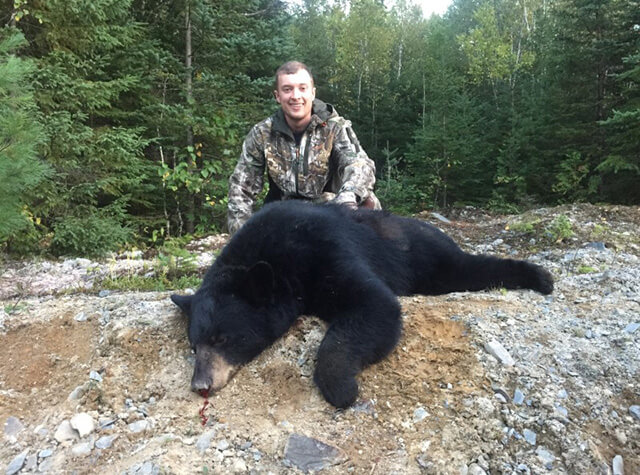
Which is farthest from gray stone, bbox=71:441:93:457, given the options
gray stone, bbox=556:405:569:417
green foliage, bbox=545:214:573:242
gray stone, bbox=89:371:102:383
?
green foliage, bbox=545:214:573:242

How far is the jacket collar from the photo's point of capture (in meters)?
4.43

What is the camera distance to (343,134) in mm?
4492

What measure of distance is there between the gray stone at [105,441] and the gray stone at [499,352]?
1.82 meters

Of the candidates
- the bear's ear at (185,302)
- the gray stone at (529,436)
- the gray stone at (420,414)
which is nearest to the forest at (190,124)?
the bear's ear at (185,302)

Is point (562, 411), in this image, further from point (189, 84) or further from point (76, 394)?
point (189, 84)

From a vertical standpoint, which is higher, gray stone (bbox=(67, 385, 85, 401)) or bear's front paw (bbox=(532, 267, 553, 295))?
bear's front paw (bbox=(532, 267, 553, 295))

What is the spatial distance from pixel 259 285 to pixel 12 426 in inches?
51.7

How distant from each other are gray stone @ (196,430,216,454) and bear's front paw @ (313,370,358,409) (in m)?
0.52

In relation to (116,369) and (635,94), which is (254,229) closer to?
(116,369)

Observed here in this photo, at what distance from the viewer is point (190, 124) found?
26.8ft

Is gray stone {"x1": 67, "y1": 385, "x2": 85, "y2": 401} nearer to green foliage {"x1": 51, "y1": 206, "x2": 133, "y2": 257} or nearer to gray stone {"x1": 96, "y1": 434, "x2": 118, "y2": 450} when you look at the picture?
gray stone {"x1": 96, "y1": 434, "x2": 118, "y2": 450}

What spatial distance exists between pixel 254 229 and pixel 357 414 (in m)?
1.27

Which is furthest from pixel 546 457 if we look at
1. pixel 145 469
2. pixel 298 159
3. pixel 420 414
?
pixel 298 159

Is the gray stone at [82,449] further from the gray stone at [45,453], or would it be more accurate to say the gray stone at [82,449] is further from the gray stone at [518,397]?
the gray stone at [518,397]
